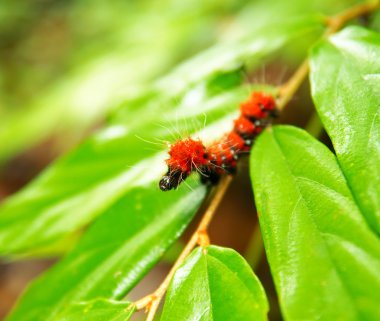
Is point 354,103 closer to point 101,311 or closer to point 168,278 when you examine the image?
point 168,278

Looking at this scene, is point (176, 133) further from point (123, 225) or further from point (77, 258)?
point (77, 258)

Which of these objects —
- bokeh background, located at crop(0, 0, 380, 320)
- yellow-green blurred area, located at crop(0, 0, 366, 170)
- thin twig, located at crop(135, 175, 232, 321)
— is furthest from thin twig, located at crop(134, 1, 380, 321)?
yellow-green blurred area, located at crop(0, 0, 366, 170)

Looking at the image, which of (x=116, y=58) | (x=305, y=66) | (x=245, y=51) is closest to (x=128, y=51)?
(x=116, y=58)

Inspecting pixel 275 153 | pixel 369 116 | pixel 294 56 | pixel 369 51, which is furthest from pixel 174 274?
pixel 294 56

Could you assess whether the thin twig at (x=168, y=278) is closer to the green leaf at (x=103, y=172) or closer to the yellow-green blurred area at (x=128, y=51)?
the green leaf at (x=103, y=172)

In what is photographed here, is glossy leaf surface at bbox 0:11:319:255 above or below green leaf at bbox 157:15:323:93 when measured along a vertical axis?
below

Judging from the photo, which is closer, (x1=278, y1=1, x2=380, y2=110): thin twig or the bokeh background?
(x1=278, y1=1, x2=380, y2=110): thin twig

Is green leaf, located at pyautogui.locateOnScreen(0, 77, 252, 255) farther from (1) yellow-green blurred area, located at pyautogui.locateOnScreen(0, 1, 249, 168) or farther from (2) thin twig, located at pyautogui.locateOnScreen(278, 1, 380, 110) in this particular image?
(1) yellow-green blurred area, located at pyautogui.locateOnScreen(0, 1, 249, 168)
